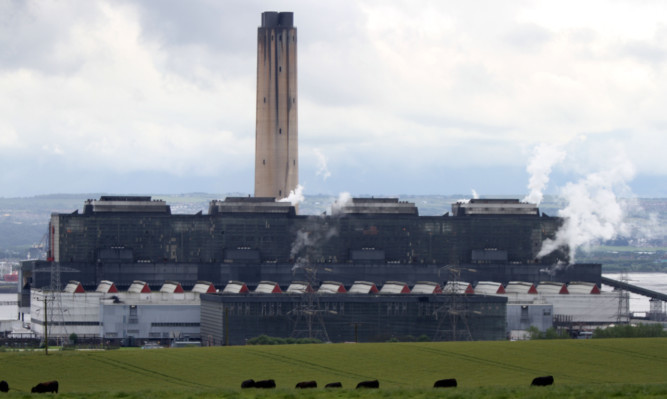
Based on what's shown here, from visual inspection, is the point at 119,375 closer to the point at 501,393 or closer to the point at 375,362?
the point at 375,362

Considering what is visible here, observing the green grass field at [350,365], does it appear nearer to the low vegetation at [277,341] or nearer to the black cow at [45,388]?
the black cow at [45,388]

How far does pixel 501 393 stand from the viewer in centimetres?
8862

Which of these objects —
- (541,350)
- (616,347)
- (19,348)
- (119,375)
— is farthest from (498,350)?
(19,348)

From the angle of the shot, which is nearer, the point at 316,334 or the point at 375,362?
the point at 375,362

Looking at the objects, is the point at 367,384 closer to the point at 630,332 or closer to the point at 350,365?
the point at 350,365

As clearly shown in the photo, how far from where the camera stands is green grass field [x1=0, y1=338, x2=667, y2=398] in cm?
11038

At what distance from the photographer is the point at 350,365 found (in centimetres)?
12144

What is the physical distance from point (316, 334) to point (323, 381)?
88771mm

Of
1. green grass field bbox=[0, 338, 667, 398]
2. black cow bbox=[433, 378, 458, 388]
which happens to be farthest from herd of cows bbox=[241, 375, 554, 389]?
green grass field bbox=[0, 338, 667, 398]

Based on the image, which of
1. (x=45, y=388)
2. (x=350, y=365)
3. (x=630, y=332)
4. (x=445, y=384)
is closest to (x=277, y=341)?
(x=630, y=332)

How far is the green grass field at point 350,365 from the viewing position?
110 metres

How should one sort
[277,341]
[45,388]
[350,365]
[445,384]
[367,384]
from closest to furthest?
[45,388] < [445,384] < [367,384] < [350,365] < [277,341]

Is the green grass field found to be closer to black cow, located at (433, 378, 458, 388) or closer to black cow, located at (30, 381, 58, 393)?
black cow, located at (433, 378, 458, 388)

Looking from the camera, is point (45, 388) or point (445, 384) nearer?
point (45, 388)
